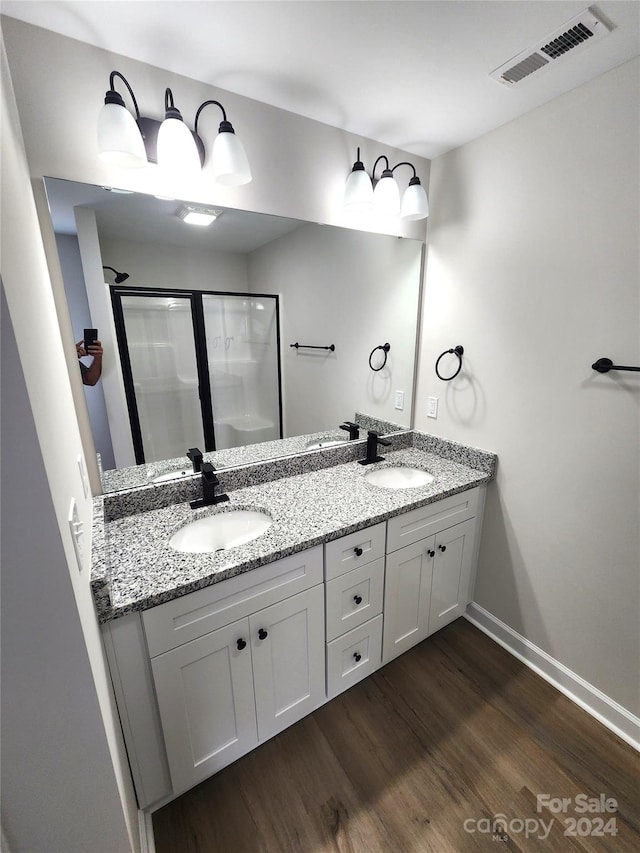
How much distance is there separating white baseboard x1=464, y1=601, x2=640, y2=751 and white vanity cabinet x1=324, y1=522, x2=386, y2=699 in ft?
2.27

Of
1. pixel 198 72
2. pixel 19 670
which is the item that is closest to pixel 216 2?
pixel 198 72

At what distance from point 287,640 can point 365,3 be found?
6.19 ft

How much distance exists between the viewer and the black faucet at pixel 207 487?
1.38m

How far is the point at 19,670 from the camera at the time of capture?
1.97ft

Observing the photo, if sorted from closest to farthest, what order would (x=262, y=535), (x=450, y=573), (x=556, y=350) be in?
(x=262, y=535), (x=556, y=350), (x=450, y=573)

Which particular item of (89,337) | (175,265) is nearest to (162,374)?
(89,337)

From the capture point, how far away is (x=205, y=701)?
3.58 feet

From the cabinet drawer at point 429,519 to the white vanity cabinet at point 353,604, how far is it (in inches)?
2.8

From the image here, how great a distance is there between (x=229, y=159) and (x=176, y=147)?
16 cm

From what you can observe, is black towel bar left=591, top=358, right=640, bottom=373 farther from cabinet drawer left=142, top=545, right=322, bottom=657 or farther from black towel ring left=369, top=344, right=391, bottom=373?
cabinet drawer left=142, top=545, right=322, bottom=657

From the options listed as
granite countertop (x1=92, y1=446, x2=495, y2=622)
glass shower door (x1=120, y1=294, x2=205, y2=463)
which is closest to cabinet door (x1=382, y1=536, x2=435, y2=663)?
granite countertop (x1=92, y1=446, x2=495, y2=622)

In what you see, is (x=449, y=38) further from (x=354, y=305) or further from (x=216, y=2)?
(x=354, y=305)

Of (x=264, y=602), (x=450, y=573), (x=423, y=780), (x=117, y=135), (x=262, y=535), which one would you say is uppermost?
(x=117, y=135)

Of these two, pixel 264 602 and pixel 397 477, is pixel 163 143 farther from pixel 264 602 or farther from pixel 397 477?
pixel 397 477
